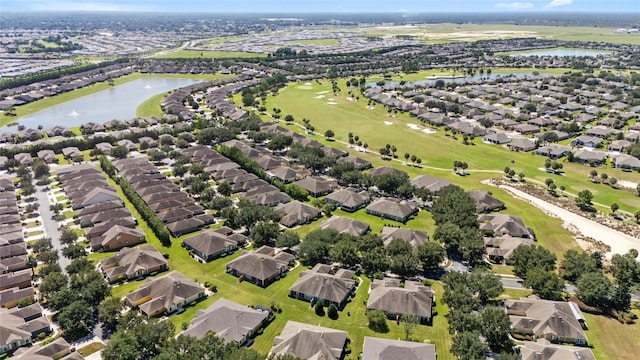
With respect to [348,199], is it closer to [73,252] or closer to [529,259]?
[529,259]

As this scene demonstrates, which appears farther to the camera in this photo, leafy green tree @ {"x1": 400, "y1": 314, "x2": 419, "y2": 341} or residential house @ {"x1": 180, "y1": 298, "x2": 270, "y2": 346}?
leafy green tree @ {"x1": 400, "y1": 314, "x2": 419, "y2": 341}

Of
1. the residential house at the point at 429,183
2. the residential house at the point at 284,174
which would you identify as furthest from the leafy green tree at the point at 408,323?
the residential house at the point at 284,174

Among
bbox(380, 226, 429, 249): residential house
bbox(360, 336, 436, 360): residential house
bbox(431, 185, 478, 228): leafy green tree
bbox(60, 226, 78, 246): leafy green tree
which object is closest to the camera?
bbox(360, 336, 436, 360): residential house

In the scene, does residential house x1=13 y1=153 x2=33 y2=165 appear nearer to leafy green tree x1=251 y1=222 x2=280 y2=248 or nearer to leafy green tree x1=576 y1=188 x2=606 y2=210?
leafy green tree x1=251 y1=222 x2=280 y2=248

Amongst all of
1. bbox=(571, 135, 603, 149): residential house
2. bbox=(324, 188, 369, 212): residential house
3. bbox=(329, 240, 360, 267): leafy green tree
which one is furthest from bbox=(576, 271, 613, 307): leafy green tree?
bbox=(571, 135, 603, 149): residential house

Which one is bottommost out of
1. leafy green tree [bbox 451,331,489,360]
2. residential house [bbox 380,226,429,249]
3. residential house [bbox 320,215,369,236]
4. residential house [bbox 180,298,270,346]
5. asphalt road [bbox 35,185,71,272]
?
asphalt road [bbox 35,185,71,272]

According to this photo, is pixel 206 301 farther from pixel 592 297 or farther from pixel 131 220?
pixel 592 297

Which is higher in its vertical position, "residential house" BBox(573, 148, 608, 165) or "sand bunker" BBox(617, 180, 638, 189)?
"residential house" BBox(573, 148, 608, 165)

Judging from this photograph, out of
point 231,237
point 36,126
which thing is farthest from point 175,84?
point 231,237

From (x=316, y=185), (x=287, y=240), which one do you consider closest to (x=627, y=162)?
(x=316, y=185)
